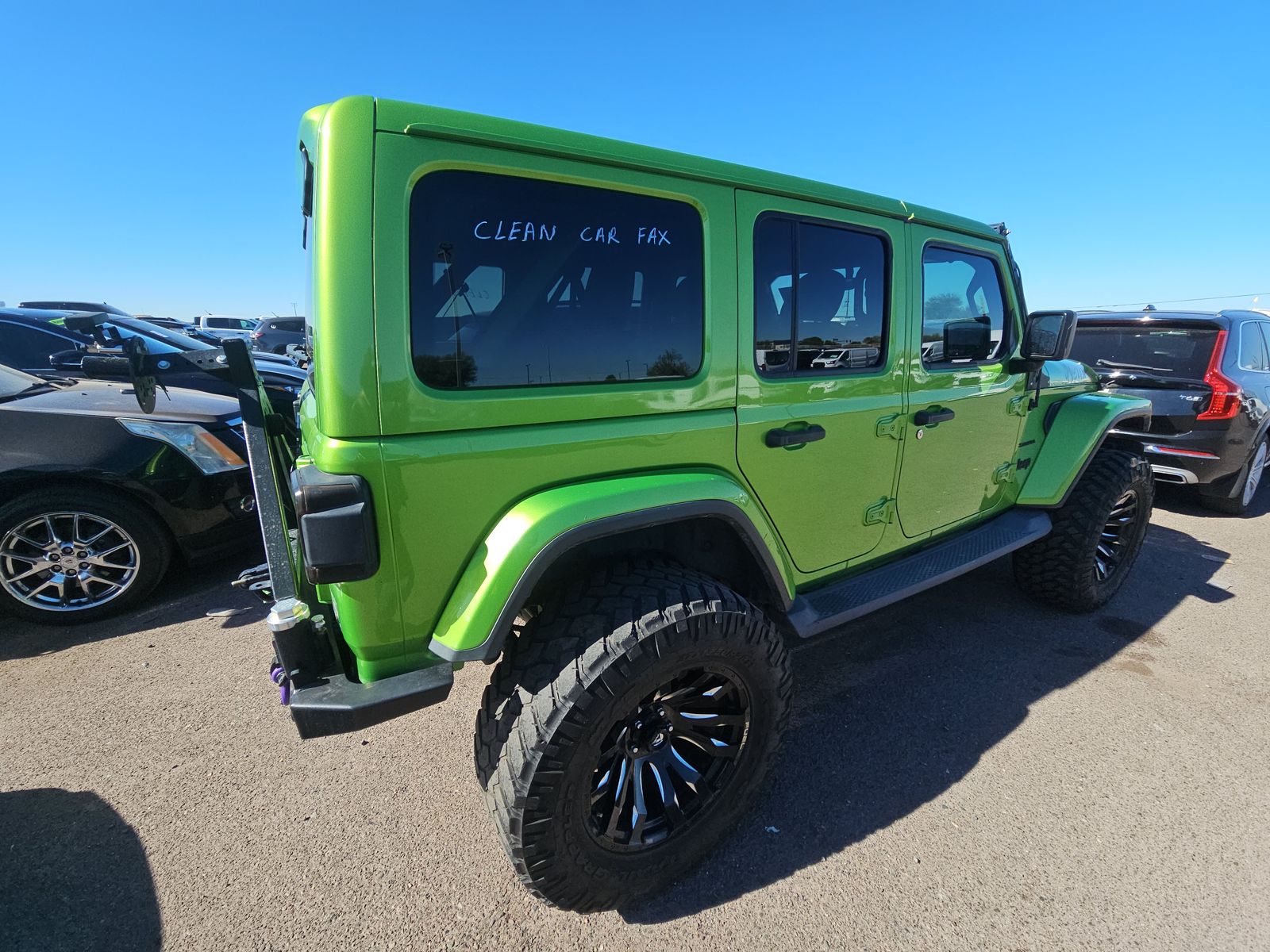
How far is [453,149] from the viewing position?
1.39m

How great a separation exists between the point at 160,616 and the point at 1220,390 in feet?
25.7

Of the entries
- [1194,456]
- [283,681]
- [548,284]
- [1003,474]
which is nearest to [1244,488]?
[1194,456]

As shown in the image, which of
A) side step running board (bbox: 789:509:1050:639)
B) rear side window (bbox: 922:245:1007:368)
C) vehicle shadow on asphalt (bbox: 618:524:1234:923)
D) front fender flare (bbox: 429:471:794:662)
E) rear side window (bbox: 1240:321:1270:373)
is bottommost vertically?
vehicle shadow on asphalt (bbox: 618:524:1234:923)

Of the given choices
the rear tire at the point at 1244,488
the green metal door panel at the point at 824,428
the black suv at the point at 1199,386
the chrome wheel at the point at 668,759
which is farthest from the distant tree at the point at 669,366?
the rear tire at the point at 1244,488

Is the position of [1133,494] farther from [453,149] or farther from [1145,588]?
[453,149]

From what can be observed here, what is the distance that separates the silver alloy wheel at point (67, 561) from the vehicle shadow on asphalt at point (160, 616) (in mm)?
147

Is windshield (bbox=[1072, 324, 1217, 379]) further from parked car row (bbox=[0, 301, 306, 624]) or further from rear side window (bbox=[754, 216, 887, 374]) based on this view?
parked car row (bbox=[0, 301, 306, 624])

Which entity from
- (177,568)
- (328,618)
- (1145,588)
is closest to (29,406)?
(177,568)

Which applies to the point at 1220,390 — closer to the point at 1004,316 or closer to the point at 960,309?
the point at 1004,316

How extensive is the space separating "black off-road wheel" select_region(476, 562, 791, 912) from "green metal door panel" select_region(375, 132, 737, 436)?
54 cm

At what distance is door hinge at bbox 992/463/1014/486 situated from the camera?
3.04 meters

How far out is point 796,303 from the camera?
2.09 meters

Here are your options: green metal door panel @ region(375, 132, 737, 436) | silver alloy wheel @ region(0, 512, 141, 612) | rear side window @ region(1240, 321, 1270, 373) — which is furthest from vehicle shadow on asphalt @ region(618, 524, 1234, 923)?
silver alloy wheel @ region(0, 512, 141, 612)

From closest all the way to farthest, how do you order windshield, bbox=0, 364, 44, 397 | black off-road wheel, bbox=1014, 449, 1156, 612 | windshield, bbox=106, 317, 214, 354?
black off-road wheel, bbox=1014, 449, 1156, 612 < windshield, bbox=0, 364, 44, 397 < windshield, bbox=106, 317, 214, 354
